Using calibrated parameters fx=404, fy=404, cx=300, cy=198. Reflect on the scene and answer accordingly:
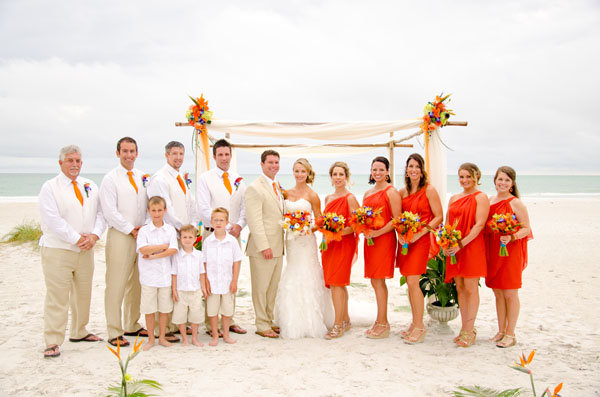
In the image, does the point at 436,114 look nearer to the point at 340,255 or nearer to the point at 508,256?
the point at 508,256

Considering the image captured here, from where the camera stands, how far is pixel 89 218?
4406 millimetres

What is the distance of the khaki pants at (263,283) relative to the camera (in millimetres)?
4871

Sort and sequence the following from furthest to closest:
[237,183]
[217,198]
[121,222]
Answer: [237,183], [217,198], [121,222]

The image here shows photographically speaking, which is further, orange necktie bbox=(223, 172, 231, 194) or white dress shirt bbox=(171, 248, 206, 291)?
orange necktie bbox=(223, 172, 231, 194)

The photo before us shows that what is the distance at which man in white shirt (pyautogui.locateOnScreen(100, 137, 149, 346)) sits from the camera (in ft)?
14.5

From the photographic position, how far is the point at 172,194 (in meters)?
4.74

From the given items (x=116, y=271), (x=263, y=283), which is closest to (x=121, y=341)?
(x=116, y=271)

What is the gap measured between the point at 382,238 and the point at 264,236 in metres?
1.38

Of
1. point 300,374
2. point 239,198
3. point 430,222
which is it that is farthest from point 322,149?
point 300,374

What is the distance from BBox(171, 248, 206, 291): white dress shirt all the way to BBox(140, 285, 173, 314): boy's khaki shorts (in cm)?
16

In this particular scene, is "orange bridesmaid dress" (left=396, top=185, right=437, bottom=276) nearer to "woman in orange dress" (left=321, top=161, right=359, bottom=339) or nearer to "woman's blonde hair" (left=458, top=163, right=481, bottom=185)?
"woman's blonde hair" (left=458, top=163, right=481, bottom=185)

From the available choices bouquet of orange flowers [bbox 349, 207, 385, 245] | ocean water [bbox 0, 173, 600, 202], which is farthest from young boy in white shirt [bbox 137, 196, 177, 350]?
ocean water [bbox 0, 173, 600, 202]

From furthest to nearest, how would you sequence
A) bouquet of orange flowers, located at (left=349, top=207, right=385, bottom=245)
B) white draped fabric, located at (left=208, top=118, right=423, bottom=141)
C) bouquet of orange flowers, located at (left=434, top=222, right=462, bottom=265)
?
white draped fabric, located at (left=208, top=118, right=423, bottom=141) → bouquet of orange flowers, located at (left=349, top=207, right=385, bottom=245) → bouquet of orange flowers, located at (left=434, top=222, right=462, bottom=265)

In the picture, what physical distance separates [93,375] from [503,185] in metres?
4.57
